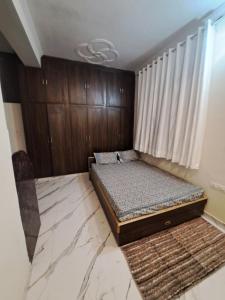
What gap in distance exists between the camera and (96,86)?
322cm

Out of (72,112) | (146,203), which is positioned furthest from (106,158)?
(146,203)

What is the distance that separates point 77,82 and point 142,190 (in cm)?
267

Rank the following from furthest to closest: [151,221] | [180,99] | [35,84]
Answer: [35,84] < [180,99] < [151,221]

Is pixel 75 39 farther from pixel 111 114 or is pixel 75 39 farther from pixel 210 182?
pixel 210 182

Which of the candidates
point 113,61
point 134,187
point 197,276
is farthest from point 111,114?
point 197,276

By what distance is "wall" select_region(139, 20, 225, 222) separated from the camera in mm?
1715

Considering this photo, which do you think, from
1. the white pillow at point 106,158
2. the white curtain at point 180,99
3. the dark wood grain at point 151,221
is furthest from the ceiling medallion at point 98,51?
the dark wood grain at point 151,221

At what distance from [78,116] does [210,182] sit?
9.23 feet

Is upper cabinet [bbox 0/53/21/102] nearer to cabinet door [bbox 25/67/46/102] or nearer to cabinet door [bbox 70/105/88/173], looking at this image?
cabinet door [bbox 25/67/46/102]

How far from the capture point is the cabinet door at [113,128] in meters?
3.49

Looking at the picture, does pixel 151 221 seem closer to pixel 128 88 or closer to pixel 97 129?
pixel 97 129

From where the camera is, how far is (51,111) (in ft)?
9.77

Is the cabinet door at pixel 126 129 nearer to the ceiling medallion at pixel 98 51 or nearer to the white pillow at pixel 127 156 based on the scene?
the white pillow at pixel 127 156

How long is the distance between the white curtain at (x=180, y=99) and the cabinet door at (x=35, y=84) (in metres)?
2.16
